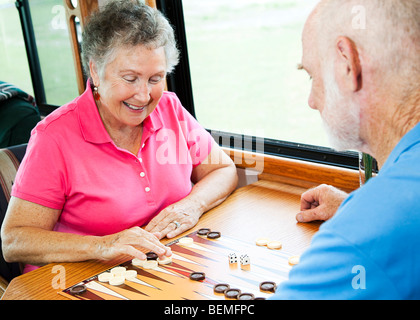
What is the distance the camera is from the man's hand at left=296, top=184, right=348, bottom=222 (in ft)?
6.94

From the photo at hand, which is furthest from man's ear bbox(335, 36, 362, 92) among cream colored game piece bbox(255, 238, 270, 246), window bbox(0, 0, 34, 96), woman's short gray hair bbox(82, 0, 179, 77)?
window bbox(0, 0, 34, 96)

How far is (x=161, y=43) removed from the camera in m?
2.17

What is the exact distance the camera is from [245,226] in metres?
2.15

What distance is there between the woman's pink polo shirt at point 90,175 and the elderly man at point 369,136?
1.10 metres

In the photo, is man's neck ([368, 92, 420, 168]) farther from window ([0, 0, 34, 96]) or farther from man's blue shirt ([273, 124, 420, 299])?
window ([0, 0, 34, 96])

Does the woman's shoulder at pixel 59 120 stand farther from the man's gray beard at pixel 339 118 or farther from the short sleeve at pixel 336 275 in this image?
the short sleeve at pixel 336 275

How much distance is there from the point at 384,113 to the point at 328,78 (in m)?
0.16

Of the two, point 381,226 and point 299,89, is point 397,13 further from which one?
point 299,89

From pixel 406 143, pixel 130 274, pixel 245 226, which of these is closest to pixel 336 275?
pixel 406 143

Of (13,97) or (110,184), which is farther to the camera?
(13,97)

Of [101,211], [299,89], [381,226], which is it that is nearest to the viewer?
[381,226]
